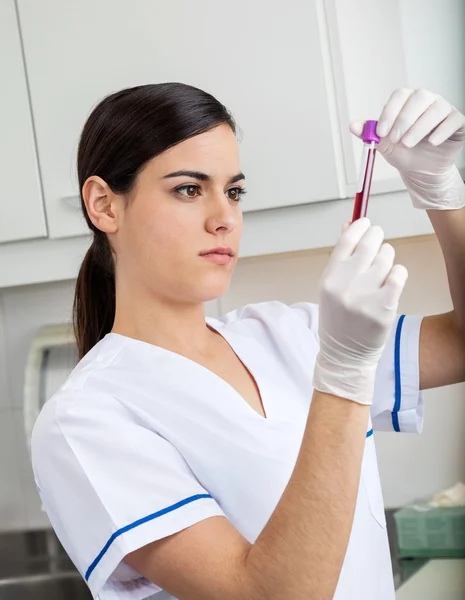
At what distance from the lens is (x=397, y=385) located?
1267 millimetres

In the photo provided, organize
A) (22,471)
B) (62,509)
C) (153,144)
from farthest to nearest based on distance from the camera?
(22,471)
(153,144)
(62,509)

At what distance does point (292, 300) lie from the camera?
1.96m

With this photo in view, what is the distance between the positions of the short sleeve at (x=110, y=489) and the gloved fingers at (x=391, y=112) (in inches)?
17.4

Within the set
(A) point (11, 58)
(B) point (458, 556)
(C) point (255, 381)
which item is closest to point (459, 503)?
(B) point (458, 556)

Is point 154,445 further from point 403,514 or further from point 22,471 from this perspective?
point 22,471

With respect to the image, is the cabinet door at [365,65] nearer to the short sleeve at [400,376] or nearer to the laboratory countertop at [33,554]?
the short sleeve at [400,376]

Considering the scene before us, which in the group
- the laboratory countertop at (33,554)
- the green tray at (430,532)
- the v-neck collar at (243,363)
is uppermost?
the v-neck collar at (243,363)

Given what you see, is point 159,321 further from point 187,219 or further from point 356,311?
point 356,311

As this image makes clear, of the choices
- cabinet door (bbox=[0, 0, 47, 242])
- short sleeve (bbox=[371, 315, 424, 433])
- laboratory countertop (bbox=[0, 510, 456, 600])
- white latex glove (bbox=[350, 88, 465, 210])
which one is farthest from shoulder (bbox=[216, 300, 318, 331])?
laboratory countertop (bbox=[0, 510, 456, 600])

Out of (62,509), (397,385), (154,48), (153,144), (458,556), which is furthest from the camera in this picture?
(458,556)

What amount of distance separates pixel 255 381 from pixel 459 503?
0.83 m

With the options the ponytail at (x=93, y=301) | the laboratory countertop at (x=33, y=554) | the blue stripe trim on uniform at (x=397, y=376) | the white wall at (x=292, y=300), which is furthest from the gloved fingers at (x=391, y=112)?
the laboratory countertop at (x=33, y=554)

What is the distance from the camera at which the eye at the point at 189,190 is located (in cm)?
109

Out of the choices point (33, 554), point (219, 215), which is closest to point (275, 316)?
point (219, 215)
